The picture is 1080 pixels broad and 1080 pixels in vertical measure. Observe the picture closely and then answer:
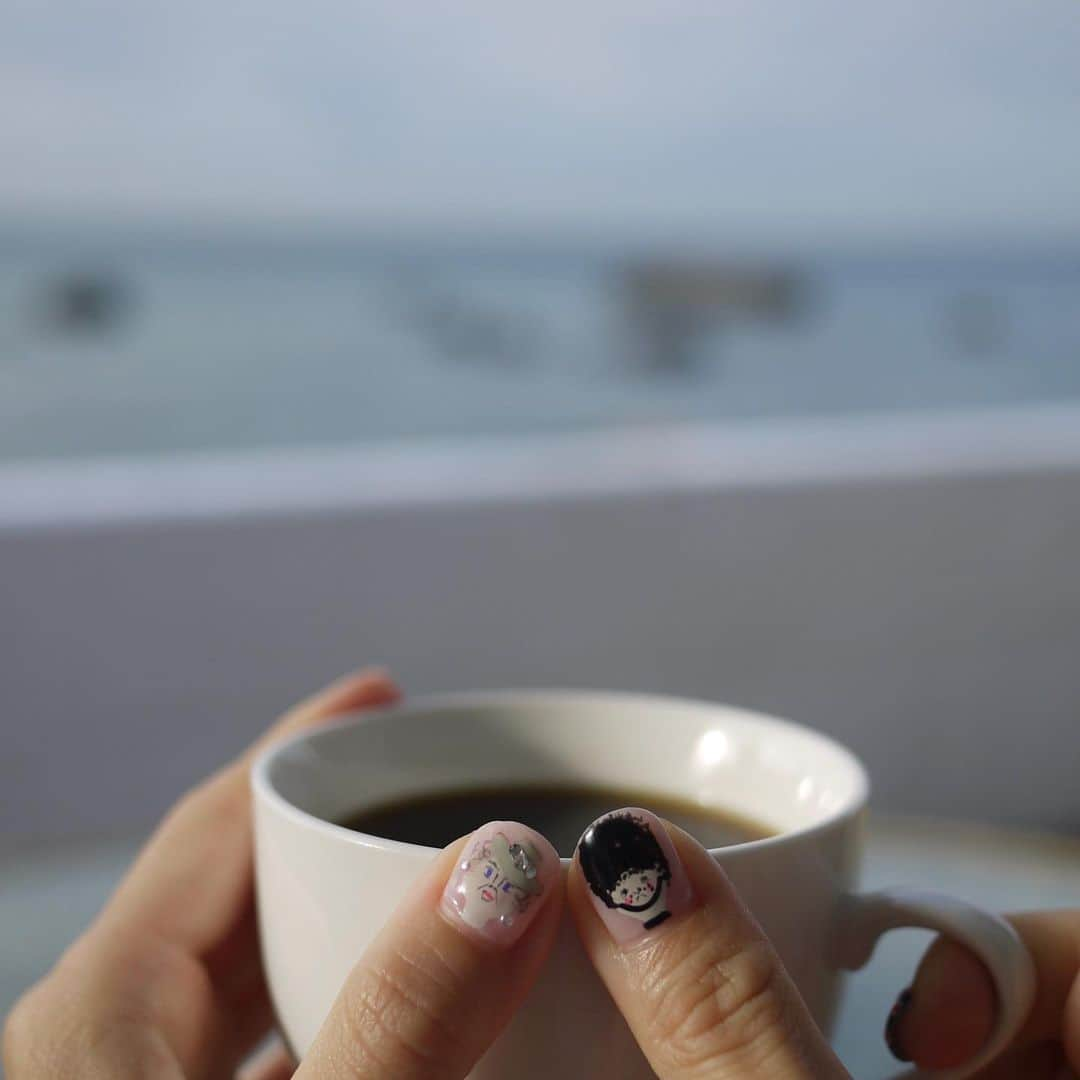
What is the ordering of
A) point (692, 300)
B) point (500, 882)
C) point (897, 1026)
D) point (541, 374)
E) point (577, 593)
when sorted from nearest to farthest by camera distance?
point (500, 882)
point (897, 1026)
point (577, 593)
point (541, 374)
point (692, 300)

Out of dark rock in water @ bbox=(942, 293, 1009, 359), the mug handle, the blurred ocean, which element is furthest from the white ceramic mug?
dark rock in water @ bbox=(942, 293, 1009, 359)

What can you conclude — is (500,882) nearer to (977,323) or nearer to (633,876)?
(633,876)

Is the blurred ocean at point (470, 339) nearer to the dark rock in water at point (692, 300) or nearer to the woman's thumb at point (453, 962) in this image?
the dark rock in water at point (692, 300)

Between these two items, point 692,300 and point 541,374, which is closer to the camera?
point 541,374

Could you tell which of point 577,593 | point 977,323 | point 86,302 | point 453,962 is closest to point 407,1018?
point 453,962

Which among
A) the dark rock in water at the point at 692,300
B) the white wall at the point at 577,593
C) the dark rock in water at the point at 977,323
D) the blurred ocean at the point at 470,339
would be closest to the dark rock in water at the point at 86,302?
the blurred ocean at the point at 470,339

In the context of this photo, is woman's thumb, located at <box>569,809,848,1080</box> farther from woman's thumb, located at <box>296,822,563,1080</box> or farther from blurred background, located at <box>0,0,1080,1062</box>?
blurred background, located at <box>0,0,1080,1062</box>
